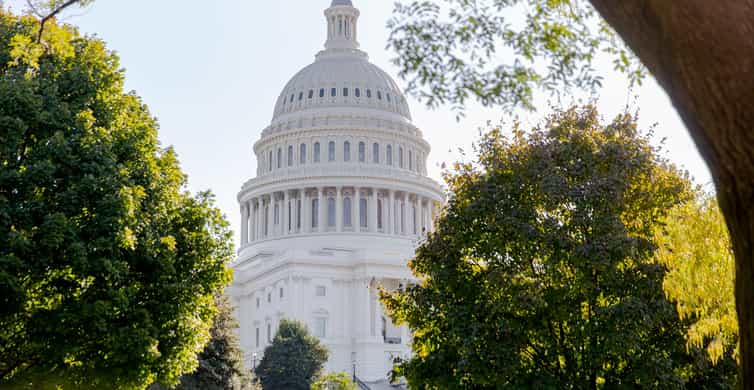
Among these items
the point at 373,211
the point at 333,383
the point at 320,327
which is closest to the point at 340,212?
the point at 373,211

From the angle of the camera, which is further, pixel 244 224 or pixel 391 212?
pixel 244 224

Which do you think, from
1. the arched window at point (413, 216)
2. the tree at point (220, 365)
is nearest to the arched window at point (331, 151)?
the arched window at point (413, 216)

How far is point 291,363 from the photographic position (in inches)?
2800

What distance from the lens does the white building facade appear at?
95.1 metres

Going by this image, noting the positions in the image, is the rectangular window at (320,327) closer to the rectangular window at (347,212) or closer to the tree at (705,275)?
the rectangular window at (347,212)

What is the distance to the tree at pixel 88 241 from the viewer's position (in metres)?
21.6

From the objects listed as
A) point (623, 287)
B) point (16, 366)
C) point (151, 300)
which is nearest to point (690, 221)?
point (623, 287)

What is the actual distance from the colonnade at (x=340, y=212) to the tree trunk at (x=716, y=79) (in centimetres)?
10294

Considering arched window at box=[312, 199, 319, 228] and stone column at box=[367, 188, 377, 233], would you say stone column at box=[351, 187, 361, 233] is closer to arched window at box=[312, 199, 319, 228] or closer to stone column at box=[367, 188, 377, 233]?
stone column at box=[367, 188, 377, 233]

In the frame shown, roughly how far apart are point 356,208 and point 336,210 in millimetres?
2389

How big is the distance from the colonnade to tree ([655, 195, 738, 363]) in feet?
296

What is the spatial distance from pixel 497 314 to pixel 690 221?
6537mm

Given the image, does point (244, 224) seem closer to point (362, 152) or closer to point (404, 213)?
point (362, 152)

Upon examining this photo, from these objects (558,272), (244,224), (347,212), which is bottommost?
(558,272)
